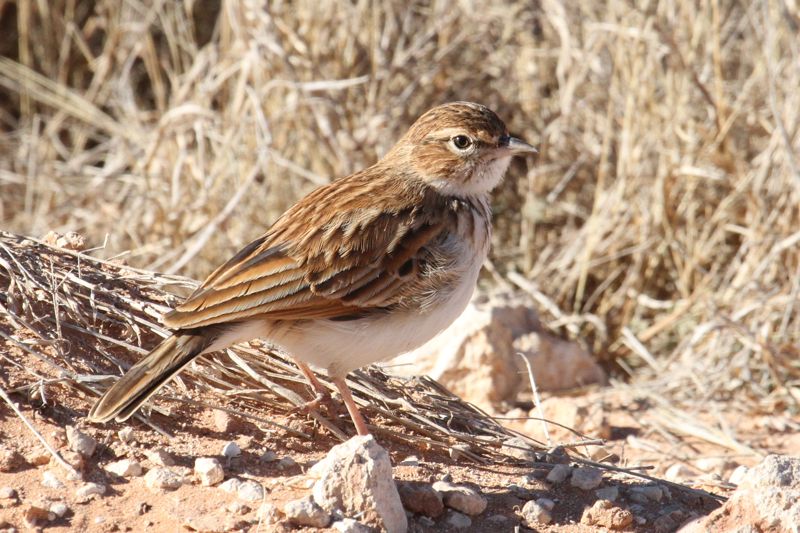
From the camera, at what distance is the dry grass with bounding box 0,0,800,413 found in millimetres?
6777

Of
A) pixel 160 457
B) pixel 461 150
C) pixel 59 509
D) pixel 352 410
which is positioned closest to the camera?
pixel 59 509

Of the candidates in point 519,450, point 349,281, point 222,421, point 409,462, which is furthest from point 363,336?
point 519,450

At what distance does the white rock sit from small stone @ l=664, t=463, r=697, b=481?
1.96m

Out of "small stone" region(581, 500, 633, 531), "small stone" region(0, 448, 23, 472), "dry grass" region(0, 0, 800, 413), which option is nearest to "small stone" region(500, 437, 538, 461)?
"small stone" region(581, 500, 633, 531)

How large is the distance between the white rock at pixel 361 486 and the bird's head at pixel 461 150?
4.85 feet

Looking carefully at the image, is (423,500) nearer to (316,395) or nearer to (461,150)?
(316,395)

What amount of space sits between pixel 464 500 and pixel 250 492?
726 millimetres

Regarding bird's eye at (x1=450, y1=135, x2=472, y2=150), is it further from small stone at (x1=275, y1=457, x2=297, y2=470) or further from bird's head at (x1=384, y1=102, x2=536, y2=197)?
small stone at (x1=275, y1=457, x2=297, y2=470)

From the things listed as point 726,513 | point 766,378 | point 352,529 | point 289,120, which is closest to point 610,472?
point 726,513

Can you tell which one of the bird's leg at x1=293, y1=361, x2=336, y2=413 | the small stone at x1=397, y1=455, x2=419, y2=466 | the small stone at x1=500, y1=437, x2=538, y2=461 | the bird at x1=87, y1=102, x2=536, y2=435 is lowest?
the small stone at x1=500, y1=437, x2=538, y2=461

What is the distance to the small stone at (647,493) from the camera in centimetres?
416

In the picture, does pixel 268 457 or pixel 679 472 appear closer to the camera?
pixel 268 457

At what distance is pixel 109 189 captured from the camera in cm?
843

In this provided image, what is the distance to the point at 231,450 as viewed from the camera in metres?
4.07
